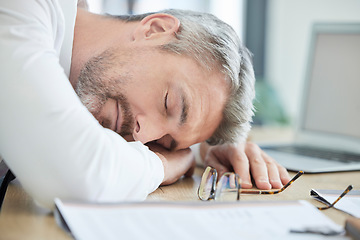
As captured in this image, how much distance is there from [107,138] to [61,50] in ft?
1.50

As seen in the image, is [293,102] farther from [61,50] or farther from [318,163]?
[61,50]

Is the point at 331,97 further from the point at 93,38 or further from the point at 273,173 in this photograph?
the point at 93,38

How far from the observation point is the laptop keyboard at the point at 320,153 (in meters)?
1.53

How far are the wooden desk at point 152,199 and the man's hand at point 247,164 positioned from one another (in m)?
0.05

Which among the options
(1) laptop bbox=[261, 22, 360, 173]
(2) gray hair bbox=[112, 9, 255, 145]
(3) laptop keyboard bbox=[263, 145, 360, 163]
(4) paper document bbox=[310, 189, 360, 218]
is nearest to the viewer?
(4) paper document bbox=[310, 189, 360, 218]

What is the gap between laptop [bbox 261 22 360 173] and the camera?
1.76 m

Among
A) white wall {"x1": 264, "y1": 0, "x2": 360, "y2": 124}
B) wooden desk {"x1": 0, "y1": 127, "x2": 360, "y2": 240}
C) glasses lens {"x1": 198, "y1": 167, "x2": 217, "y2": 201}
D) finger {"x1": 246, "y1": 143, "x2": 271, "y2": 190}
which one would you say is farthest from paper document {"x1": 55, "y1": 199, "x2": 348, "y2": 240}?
white wall {"x1": 264, "y1": 0, "x2": 360, "y2": 124}

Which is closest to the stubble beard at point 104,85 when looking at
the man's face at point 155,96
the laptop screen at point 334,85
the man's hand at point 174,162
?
the man's face at point 155,96

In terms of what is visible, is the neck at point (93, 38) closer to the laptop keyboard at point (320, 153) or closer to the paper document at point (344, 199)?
the paper document at point (344, 199)

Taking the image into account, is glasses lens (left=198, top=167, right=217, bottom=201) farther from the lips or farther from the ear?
the ear

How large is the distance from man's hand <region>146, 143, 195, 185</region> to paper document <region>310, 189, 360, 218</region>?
1.01 ft

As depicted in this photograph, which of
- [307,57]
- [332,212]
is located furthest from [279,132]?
[332,212]

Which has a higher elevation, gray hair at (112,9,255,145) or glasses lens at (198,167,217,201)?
gray hair at (112,9,255,145)

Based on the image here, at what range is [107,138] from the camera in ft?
2.58
